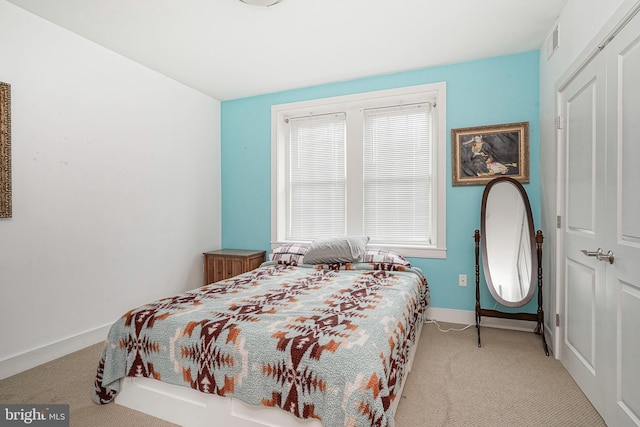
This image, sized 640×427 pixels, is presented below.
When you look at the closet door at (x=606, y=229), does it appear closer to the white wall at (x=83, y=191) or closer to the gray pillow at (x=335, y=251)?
the gray pillow at (x=335, y=251)

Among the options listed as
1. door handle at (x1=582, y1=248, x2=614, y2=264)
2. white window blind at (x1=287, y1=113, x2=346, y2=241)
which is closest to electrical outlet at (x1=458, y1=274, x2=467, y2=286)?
white window blind at (x1=287, y1=113, x2=346, y2=241)

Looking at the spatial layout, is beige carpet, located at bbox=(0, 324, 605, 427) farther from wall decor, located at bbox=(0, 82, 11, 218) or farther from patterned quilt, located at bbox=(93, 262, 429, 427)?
wall decor, located at bbox=(0, 82, 11, 218)

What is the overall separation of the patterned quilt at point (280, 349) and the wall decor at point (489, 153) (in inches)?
60.1

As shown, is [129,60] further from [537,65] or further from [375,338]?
[537,65]

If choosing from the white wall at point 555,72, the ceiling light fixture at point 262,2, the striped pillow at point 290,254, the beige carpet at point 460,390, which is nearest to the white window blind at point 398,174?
the striped pillow at point 290,254

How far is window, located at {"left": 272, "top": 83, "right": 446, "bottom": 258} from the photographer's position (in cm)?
346

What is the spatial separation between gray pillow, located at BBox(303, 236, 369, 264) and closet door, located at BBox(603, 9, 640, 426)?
1863 mm

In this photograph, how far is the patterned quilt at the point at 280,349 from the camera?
1.36 m

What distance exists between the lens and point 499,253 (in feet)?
9.67

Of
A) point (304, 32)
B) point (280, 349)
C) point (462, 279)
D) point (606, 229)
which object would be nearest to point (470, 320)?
point (462, 279)

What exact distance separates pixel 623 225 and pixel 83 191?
11.9 ft

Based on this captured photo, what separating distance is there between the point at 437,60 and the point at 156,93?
9.38 feet

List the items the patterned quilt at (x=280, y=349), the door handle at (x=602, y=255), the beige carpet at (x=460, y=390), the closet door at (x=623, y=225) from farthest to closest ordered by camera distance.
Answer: the beige carpet at (x=460, y=390), the door handle at (x=602, y=255), the closet door at (x=623, y=225), the patterned quilt at (x=280, y=349)

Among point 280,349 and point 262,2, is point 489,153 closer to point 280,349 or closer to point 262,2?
point 262,2
